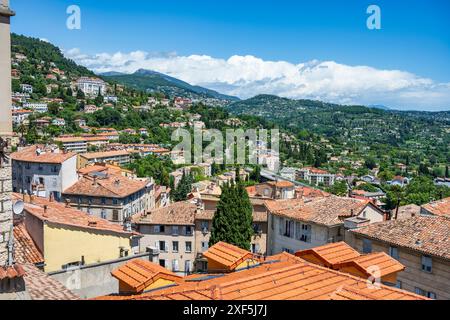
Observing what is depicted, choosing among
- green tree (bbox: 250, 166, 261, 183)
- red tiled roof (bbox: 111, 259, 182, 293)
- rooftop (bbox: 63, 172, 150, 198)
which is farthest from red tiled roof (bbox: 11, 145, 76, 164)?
green tree (bbox: 250, 166, 261, 183)

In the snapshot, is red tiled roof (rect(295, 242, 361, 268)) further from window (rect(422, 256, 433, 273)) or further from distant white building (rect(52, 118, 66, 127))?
distant white building (rect(52, 118, 66, 127))

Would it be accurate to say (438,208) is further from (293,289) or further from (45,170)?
(45,170)

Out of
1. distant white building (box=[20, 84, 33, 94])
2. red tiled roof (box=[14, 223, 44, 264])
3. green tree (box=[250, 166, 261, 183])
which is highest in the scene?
distant white building (box=[20, 84, 33, 94])

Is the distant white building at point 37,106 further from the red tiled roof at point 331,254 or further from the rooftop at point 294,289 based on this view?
the rooftop at point 294,289

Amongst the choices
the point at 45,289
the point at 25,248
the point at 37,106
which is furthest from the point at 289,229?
the point at 37,106

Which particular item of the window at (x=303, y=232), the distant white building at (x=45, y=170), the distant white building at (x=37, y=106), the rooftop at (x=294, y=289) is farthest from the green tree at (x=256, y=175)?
the rooftop at (x=294, y=289)

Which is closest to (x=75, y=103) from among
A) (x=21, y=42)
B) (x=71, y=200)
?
(x=21, y=42)
